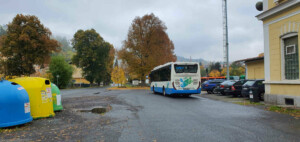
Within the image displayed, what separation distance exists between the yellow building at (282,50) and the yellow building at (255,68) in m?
12.3

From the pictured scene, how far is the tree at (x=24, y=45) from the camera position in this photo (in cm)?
1276

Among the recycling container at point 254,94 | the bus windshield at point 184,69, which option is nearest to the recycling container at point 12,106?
the recycling container at point 254,94

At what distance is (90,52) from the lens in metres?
57.5

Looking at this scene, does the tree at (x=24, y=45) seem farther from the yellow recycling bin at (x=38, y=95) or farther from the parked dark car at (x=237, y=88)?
the parked dark car at (x=237, y=88)

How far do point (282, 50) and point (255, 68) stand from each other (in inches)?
578

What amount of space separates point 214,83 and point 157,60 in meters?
18.8

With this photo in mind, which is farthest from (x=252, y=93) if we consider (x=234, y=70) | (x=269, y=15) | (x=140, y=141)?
(x=234, y=70)

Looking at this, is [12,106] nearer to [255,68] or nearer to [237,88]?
[237,88]

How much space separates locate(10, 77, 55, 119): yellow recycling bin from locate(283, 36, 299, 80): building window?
1150cm

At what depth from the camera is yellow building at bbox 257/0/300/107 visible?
11305 mm

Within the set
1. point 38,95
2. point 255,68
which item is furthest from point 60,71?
point 38,95

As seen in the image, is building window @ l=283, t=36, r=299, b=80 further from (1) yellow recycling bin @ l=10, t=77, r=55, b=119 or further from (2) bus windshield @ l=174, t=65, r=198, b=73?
(1) yellow recycling bin @ l=10, t=77, r=55, b=119

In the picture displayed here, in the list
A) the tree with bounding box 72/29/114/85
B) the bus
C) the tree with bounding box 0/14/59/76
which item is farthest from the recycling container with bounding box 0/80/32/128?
the tree with bounding box 72/29/114/85

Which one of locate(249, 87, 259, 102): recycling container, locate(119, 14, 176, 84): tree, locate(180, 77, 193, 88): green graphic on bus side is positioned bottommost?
locate(249, 87, 259, 102): recycling container
